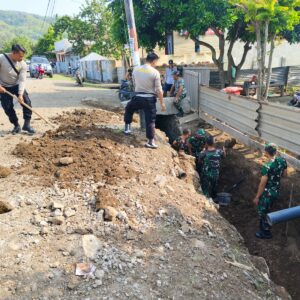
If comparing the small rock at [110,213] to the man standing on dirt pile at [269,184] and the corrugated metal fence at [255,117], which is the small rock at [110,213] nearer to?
the man standing on dirt pile at [269,184]

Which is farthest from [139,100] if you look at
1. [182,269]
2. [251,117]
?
[182,269]

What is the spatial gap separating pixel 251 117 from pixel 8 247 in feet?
15.5

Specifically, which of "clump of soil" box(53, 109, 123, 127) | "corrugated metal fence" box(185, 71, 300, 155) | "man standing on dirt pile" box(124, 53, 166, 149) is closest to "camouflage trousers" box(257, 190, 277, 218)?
"corrugated metal fence" box(185, 71, 300, 155)

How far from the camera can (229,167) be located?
639cm

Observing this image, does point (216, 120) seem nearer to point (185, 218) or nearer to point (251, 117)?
point (251, 117)

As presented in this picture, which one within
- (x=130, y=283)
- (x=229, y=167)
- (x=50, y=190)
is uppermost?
(x=50, y=190)

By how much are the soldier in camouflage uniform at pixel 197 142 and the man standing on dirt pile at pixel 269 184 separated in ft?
6.83

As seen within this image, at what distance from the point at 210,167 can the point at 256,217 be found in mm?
1115

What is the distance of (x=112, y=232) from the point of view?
11.1 ft

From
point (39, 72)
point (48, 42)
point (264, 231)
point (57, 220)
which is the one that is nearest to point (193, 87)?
point (264, 231)

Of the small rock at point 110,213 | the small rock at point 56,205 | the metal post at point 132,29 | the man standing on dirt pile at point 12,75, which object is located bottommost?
the small rock at point 110,213

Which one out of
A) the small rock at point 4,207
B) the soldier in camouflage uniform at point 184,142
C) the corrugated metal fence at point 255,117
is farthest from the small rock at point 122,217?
the soldier in camouflage uniform at point 184,142

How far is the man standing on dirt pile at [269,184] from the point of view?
448cm

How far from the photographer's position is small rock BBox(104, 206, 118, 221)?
11.5 ft
